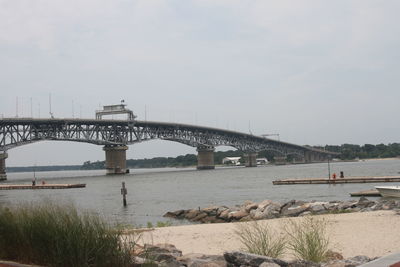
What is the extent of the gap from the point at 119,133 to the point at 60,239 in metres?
123

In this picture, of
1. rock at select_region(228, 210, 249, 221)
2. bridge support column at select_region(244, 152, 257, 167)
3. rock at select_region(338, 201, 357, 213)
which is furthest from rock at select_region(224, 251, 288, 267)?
bridge support column at select_region(244, 152, 257, 167)

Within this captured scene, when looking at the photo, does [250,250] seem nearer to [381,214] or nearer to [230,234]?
[230,234]

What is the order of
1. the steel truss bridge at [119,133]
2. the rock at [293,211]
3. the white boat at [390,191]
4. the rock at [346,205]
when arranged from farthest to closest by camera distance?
1. the steel truss bridge at [119,133]
2. the white boat at [390,191]
3. the rock at [346,205]
4. the rock at [293,211]

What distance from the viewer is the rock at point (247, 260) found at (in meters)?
7.86

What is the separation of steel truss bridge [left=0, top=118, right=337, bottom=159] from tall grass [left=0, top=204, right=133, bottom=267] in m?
102

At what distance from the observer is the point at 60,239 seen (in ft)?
23.5

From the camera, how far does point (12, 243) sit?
8000 mm

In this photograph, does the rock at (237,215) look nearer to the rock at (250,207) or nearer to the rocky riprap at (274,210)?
the rocky riprap at (274,210)

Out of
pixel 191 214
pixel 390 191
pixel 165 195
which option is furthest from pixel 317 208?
pixel 165 195

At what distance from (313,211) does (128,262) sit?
1834 cm

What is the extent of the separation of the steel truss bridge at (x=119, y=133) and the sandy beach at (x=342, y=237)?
95192 mm

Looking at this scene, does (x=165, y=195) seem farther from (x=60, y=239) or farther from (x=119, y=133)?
(x=119, y=133)

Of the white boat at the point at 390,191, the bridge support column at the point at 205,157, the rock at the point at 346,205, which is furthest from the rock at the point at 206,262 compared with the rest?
the bridge support column at the point at 205,157

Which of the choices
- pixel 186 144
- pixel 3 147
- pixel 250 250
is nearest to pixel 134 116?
pixel 186 144
